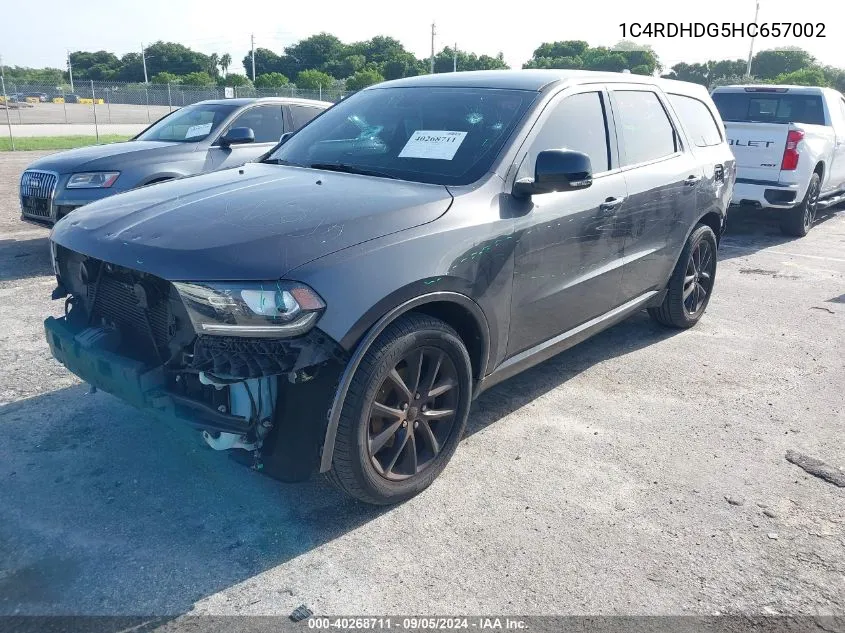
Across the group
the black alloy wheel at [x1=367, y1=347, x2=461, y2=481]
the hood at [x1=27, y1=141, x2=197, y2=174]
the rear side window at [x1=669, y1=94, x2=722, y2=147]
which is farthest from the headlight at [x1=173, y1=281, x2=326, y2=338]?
the hood at [x1=27, y1=141, x2=197, y2=174]

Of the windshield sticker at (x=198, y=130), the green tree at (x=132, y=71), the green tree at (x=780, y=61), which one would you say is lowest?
the windshield sticker at (x=198, y=130)

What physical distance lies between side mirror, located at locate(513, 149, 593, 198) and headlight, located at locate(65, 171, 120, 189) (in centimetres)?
514

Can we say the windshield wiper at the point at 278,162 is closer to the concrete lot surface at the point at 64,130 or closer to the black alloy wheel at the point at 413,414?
the black alloy wheel at the point at 413,414

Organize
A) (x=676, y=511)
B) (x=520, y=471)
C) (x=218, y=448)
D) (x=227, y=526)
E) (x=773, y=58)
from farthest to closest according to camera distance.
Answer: (x=773, y=58) < (x=520, y=471) < (x=676, y=511) < (x=227, y=526) < (x=218, y=448)

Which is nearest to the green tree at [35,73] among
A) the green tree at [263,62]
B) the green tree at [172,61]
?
the green tree at [172,61]

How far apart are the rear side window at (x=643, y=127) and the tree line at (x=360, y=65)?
41473 mm

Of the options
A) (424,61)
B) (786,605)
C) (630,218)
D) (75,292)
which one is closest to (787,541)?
(786,605)

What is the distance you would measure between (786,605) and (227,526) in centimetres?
222

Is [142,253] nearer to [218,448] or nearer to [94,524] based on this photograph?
[218,448]

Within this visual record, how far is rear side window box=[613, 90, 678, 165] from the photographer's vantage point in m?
4.47

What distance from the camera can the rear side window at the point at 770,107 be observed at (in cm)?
1023

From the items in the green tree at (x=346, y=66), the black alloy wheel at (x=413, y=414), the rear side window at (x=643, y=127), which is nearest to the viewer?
the black alloy wheel at (x=413, y=414)

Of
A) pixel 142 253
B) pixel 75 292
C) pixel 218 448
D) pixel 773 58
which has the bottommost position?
pixel 218 448

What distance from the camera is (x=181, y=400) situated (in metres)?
2.80
